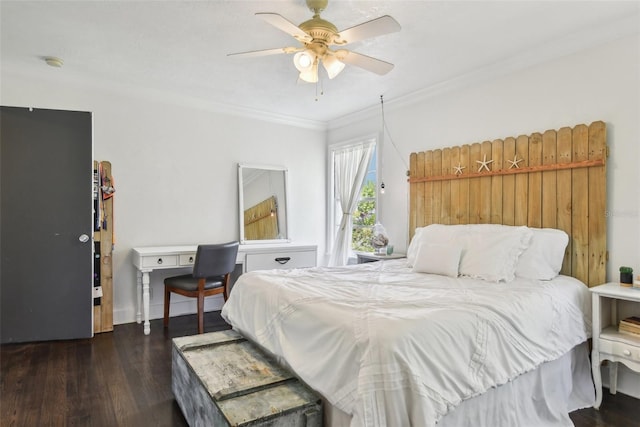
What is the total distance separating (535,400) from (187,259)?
3.18m

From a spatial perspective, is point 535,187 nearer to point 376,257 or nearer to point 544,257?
point 544,257

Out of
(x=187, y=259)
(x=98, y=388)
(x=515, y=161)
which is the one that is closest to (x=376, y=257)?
(x=515, y=161)

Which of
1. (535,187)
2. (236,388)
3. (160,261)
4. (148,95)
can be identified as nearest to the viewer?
(236,388)

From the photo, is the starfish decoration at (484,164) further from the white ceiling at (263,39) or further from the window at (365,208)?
the window at (365,208)

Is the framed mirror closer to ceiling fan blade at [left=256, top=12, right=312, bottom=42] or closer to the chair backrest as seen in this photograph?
the chair backrest

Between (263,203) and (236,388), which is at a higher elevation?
(263,203)

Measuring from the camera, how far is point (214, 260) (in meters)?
3.59

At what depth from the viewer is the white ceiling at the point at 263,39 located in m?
2.36

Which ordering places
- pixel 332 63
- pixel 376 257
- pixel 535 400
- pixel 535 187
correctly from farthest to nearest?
pixel 376 257 → pixel 535 187 → pixel 332 63 → pixel 535 400

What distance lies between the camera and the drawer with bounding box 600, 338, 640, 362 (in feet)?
6.90

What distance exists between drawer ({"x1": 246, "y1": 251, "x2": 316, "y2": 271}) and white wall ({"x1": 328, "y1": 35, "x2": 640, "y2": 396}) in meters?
1.15

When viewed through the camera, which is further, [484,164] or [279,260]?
[279,260]

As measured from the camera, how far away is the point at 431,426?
1338 millimetres

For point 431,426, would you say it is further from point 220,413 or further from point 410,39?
point 410,39
